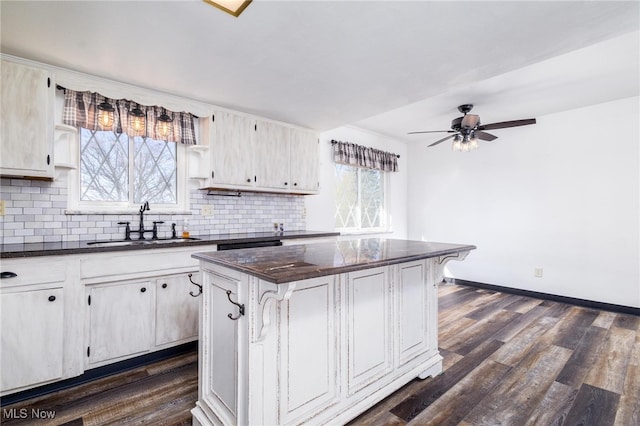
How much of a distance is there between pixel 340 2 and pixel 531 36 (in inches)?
48.3

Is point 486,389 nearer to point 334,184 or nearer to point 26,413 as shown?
point 26,413

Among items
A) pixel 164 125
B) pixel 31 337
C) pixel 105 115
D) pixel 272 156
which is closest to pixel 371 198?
pixel 272 156

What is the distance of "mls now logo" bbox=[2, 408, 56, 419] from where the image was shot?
5.79 feet

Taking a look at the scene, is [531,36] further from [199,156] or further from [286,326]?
[199,156]

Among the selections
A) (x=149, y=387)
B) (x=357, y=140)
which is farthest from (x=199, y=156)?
(x=357, y=140)

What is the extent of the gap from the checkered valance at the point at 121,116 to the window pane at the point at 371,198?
282 centimetres

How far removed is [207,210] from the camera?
323cm

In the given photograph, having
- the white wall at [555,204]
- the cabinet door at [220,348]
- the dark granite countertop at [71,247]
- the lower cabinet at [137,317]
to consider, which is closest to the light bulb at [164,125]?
the dark granite countertop at [71,247]

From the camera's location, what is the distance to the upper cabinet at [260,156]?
304cm

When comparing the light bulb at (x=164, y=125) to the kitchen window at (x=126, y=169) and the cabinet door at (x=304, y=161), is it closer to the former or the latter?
the kitchen window at (x=126, y=169)

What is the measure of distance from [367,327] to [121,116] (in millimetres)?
2546

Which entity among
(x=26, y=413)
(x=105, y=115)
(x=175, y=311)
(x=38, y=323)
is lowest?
(x=26, y=413)

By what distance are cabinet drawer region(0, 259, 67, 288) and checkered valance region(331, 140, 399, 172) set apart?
10.7ft

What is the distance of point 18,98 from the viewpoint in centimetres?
206
